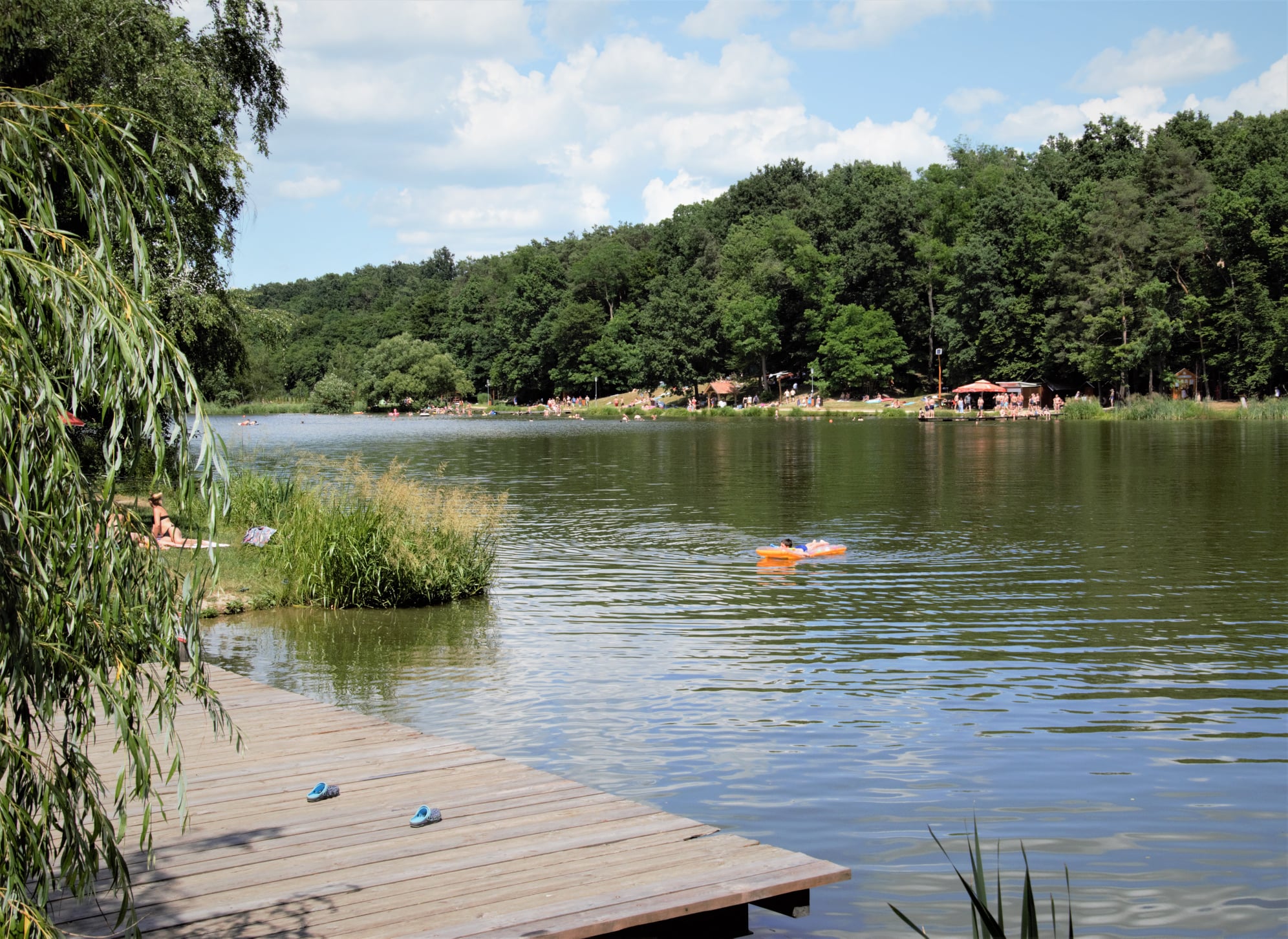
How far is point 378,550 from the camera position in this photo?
16.0m

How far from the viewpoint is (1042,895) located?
23.1 feet

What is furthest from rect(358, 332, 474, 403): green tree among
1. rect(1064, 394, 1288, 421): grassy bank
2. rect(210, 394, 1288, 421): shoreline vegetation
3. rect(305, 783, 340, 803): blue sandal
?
rect(305, 783, 340, 803): blue sandal

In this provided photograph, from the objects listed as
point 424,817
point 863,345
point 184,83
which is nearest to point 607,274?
point 863,345

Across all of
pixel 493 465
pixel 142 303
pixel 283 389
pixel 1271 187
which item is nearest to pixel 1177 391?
pixel 1271 187

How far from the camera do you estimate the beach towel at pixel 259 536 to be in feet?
59.1

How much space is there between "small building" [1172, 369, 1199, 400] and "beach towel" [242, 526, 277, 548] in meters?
70.7

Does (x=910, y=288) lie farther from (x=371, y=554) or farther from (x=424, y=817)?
(x=424, y=817)

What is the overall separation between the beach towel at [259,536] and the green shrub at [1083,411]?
2598 inches

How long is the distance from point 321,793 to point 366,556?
9.43m

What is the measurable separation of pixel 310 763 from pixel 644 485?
29314 mm

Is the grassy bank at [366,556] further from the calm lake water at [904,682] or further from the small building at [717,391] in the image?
the small building at [717,391]

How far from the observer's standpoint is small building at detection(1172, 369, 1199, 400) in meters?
77.0

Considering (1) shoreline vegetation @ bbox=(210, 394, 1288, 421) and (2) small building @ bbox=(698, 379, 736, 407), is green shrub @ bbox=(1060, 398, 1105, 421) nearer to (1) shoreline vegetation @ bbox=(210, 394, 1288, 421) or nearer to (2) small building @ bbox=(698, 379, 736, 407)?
(1) shoreline vegetation @ bbox=(210, 394, 1288, 421)

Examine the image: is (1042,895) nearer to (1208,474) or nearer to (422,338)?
(1208,474)
